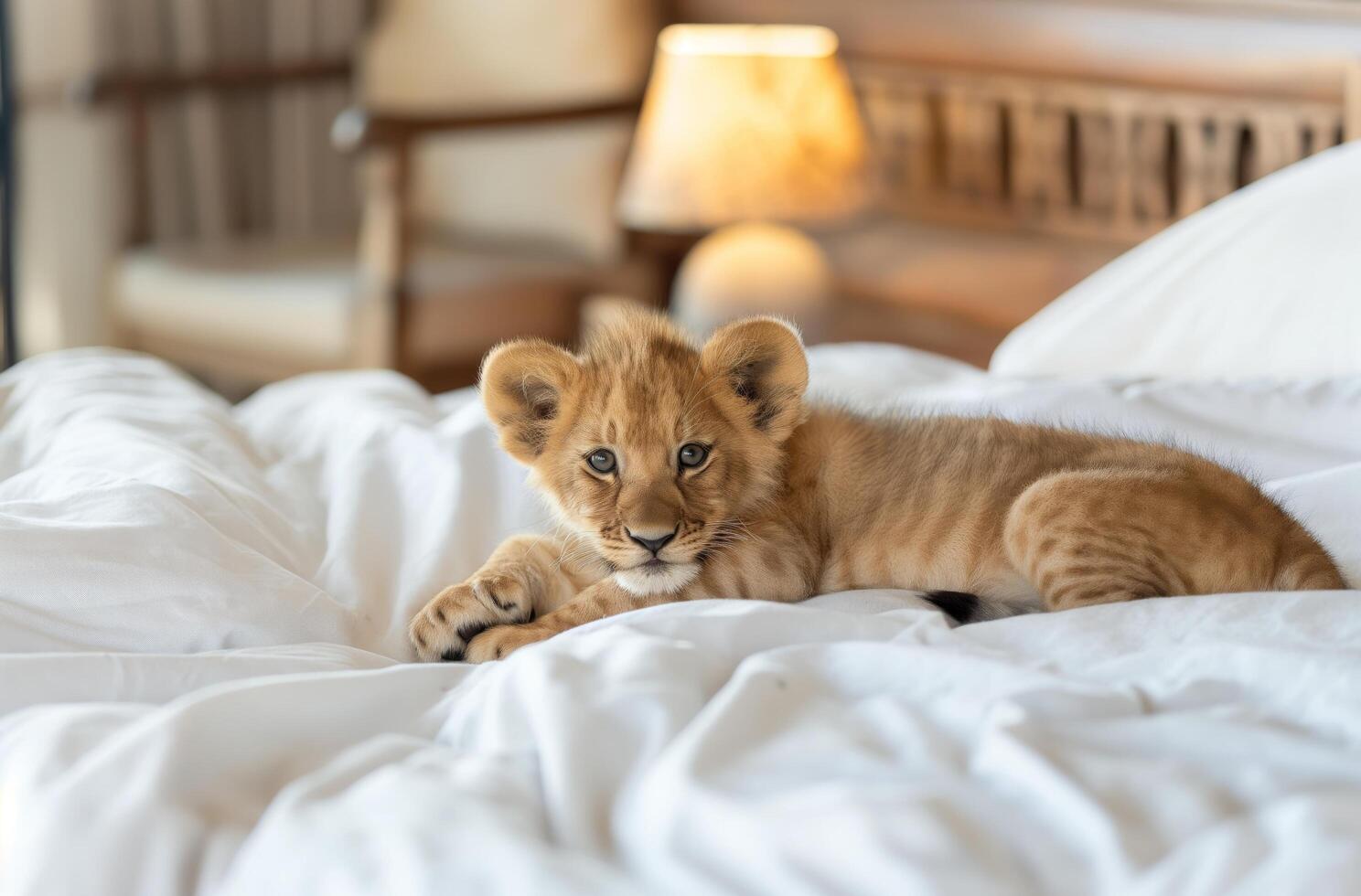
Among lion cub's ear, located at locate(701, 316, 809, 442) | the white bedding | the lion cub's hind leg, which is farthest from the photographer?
lion cub's ear, located at locate(701, 316, 809, 442)

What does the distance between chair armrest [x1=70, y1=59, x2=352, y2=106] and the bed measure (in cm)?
307

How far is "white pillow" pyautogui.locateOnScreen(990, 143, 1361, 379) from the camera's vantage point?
85.7 inches

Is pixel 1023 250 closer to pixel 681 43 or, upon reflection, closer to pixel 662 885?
pixel 681 43

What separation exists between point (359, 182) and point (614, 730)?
15.6ft

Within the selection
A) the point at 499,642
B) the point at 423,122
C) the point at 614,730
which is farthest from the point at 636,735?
the point at 423,122

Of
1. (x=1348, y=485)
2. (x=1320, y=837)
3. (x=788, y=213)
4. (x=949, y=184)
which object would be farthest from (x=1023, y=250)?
(x=1320, y=837)

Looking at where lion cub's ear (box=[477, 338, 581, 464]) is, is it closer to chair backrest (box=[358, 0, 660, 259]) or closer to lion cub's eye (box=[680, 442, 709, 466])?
lion cub's eye (box=[680, 442, 709, 466])

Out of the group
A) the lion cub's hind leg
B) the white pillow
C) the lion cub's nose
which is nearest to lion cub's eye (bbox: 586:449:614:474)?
the lion cub's nose

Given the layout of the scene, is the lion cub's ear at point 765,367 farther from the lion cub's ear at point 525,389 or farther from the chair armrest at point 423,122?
the chair armrest at point 423,122

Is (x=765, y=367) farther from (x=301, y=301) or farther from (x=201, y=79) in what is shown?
(x=201, y=79)

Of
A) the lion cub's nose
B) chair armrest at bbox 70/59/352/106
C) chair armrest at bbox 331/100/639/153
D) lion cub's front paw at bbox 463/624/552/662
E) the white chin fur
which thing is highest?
chair armrest at bbox 70/59/352/106

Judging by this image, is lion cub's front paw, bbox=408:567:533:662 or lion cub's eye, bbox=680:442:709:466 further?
lion cub's eye, bbox=680:442:709:466

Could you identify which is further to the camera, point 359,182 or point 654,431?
point 359,182

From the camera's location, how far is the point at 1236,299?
2.31 metres
